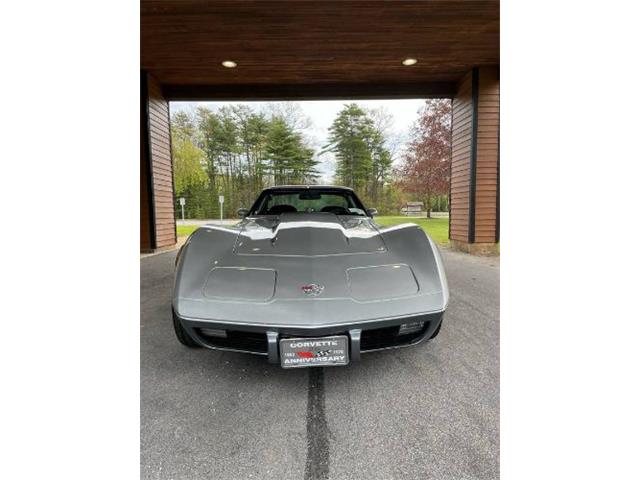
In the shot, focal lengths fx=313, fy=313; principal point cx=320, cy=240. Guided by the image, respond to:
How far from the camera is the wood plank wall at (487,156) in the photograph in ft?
18.5

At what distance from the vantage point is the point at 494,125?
226 inches

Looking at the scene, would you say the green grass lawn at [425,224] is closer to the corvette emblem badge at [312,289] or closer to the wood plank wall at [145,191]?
the wood plank wall at [145,191]

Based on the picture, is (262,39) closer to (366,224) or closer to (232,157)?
(366,224)

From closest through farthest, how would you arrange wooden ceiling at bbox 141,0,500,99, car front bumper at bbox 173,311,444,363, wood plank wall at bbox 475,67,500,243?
car front bumper at bbox 173,311,444,363 < wooden ceiling at bbox 141,0,500,99 < wood plank wall at bbox 475,67,500,243

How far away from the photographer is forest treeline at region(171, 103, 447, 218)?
49.4ft

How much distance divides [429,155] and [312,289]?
1495cm

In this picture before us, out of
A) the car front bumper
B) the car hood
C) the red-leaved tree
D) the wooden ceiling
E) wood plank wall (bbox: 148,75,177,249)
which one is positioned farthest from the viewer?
the red-leaved tree

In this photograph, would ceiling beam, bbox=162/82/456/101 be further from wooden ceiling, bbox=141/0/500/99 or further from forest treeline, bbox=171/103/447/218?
forest treeline, bbox=171/103/447/218

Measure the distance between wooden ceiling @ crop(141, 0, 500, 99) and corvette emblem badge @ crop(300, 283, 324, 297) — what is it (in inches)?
144

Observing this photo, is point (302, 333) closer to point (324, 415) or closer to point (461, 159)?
point (324, 415)

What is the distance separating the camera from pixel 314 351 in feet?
4.71

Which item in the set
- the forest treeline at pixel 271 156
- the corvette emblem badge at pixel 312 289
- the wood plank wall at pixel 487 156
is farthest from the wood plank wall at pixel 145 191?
the forest treeline at pixel 271 156

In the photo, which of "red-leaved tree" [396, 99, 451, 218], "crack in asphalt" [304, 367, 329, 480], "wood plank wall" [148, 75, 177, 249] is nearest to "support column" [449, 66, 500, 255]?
"crack in asphalt" [304, 367, 329, 480]
